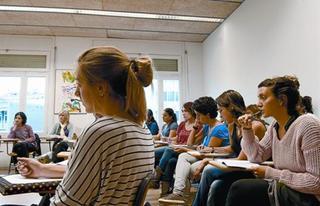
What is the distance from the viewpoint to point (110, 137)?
2.70 feet

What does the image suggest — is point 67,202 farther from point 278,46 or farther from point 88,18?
point 88,18

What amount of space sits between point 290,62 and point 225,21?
2162 millimetres

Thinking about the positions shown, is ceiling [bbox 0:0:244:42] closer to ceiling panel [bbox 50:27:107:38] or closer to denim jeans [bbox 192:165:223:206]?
ceiling panel [bbox 50:27:107:38]

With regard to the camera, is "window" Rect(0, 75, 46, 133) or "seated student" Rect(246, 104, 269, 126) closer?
"seated student" Rect(246, 104, 269, 126)

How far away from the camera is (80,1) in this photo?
183 inches

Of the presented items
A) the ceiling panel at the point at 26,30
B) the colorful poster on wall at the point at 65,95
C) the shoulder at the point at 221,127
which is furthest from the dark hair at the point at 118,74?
the ceiling panel at the point at 26,30

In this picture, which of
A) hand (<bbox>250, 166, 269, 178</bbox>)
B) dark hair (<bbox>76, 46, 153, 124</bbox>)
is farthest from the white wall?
dark hair (<bbox>76, 46, 153, 124</bbox>)

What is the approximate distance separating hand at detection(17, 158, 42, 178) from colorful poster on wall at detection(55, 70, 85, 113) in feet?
17.0

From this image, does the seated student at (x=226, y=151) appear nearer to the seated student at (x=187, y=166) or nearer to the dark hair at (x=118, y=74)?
the seated student at (x=187, y=166)

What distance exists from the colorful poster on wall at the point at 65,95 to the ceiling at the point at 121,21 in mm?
904

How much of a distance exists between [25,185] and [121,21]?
490 centimetres

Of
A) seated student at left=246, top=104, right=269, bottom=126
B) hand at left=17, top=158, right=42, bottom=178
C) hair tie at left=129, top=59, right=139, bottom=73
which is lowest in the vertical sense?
hand at left=17, top=158, right=42, bottom=178

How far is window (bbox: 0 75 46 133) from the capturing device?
6.18 m

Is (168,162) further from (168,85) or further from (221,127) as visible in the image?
(168,85)
